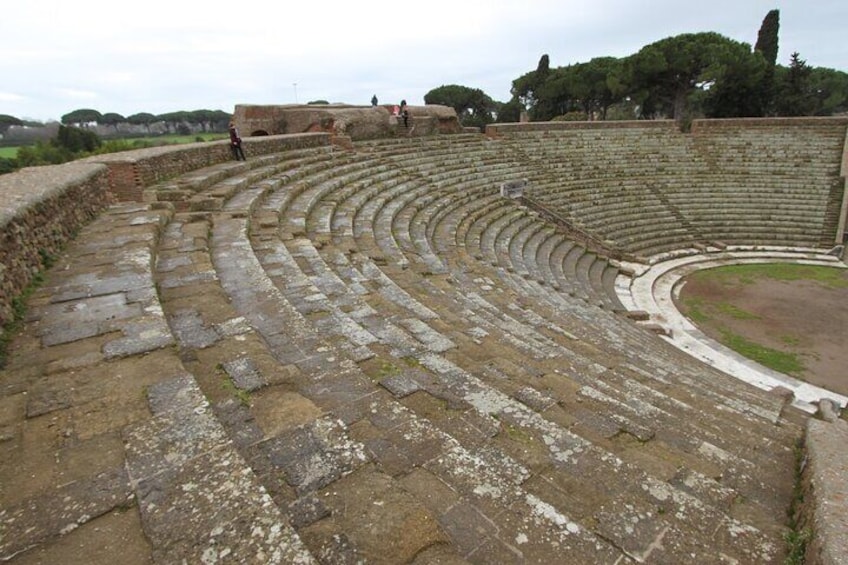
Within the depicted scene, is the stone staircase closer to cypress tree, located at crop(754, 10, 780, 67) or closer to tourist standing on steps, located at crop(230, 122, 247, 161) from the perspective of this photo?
tourist standing on steps, located at crop(230, 122, 247, 161)

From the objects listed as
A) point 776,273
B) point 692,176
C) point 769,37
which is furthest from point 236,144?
point 769,37

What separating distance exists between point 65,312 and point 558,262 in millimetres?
12829

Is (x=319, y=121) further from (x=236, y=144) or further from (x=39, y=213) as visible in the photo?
(x=39, y=213)

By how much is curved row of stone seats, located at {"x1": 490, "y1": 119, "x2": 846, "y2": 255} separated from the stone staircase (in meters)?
13.6

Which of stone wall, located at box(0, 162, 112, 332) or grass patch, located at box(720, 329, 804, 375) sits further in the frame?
grass patch, located at box(720, 329, 804, 375)

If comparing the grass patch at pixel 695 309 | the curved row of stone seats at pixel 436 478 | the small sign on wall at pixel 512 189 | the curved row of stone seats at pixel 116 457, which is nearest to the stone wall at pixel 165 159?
the curved row of stone seats at pixel 116 457

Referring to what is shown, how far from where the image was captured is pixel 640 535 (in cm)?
253

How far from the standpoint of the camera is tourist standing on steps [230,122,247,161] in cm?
1270

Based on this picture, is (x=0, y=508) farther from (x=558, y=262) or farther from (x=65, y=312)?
(x=558, y=262)

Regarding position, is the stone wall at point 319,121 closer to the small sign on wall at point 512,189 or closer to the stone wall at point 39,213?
the small sign on wall at point 512,189

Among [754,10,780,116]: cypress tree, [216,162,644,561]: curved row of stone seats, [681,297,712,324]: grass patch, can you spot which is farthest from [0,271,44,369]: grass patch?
[754,10,780,116]: cypress tree

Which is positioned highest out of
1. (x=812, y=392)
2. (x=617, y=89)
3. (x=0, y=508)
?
(x=617, y=89)

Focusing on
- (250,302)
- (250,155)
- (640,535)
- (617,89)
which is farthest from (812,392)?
(617,89)

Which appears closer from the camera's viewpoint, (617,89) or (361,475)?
(361,475)
